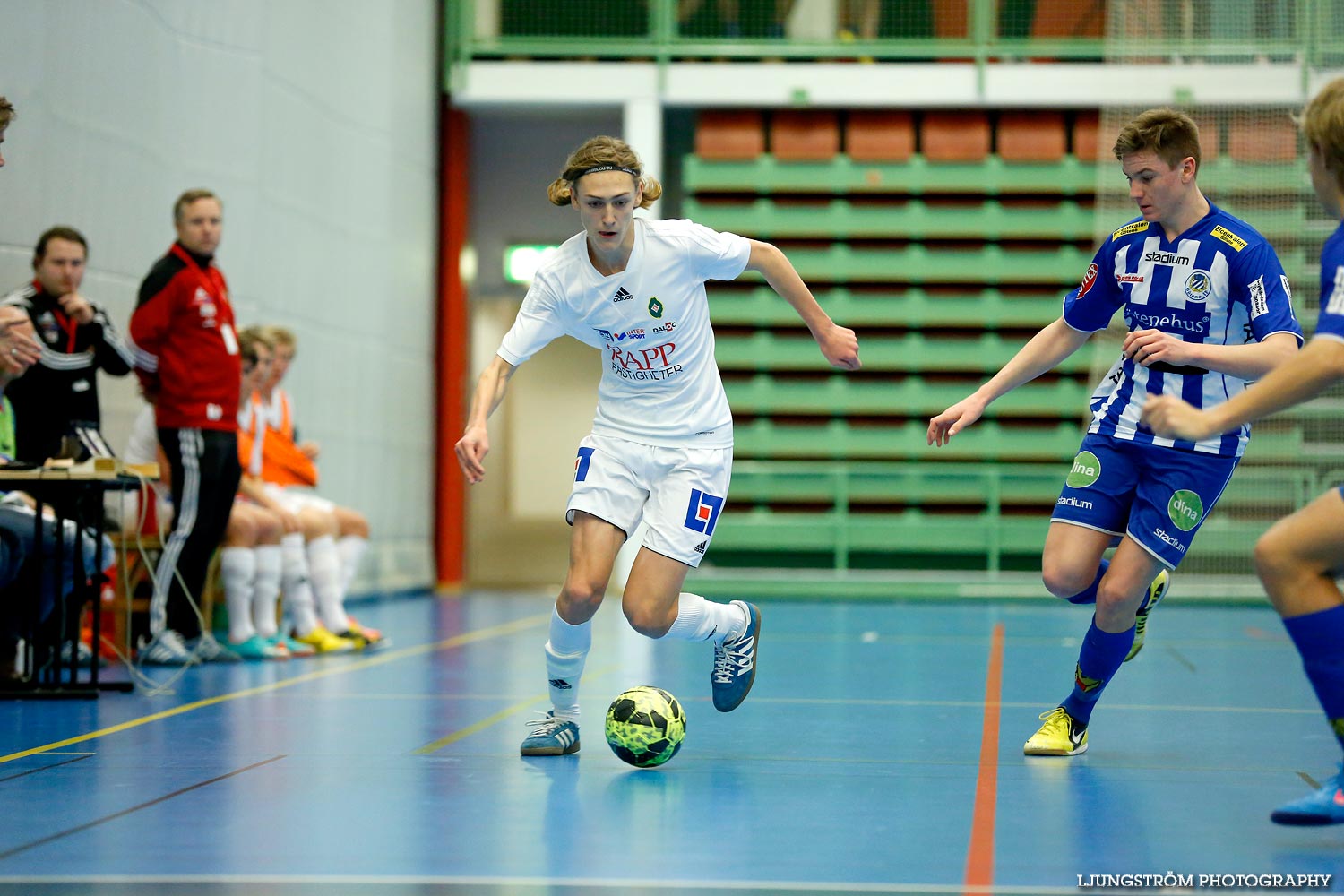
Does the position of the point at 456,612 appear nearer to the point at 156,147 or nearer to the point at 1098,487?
the point at 156,147

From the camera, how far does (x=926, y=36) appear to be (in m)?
13.7

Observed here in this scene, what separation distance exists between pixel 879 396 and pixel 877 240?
1.58 meters

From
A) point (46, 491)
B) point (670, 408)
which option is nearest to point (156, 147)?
point (46, 491)

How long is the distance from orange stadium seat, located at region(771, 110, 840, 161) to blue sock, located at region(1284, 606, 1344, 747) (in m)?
11.4

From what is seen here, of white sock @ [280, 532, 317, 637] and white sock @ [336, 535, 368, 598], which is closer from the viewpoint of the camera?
white sock @ [280, 532, 317, 637]

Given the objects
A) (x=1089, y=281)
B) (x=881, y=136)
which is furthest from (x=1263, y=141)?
(x=1089, y=281)

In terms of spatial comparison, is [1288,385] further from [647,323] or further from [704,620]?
[704,620]

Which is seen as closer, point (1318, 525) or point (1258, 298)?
point (1318, 525)

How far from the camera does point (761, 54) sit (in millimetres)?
13695

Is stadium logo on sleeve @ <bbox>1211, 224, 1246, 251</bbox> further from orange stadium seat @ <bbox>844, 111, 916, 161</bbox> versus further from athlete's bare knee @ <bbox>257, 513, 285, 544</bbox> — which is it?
orange stadium seat @ <bbox>844, 111, 916, 161</bbox>

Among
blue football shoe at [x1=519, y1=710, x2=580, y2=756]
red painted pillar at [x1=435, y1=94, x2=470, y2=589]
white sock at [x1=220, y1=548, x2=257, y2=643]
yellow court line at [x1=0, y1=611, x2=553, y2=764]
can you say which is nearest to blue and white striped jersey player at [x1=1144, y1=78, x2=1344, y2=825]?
blue football shoe at [x1=519, y1=710, x2=580, y2=756]

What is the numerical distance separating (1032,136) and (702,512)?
10.6m

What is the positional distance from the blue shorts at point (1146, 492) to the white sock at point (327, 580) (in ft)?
15.6

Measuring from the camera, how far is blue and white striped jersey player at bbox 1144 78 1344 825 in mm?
3010
